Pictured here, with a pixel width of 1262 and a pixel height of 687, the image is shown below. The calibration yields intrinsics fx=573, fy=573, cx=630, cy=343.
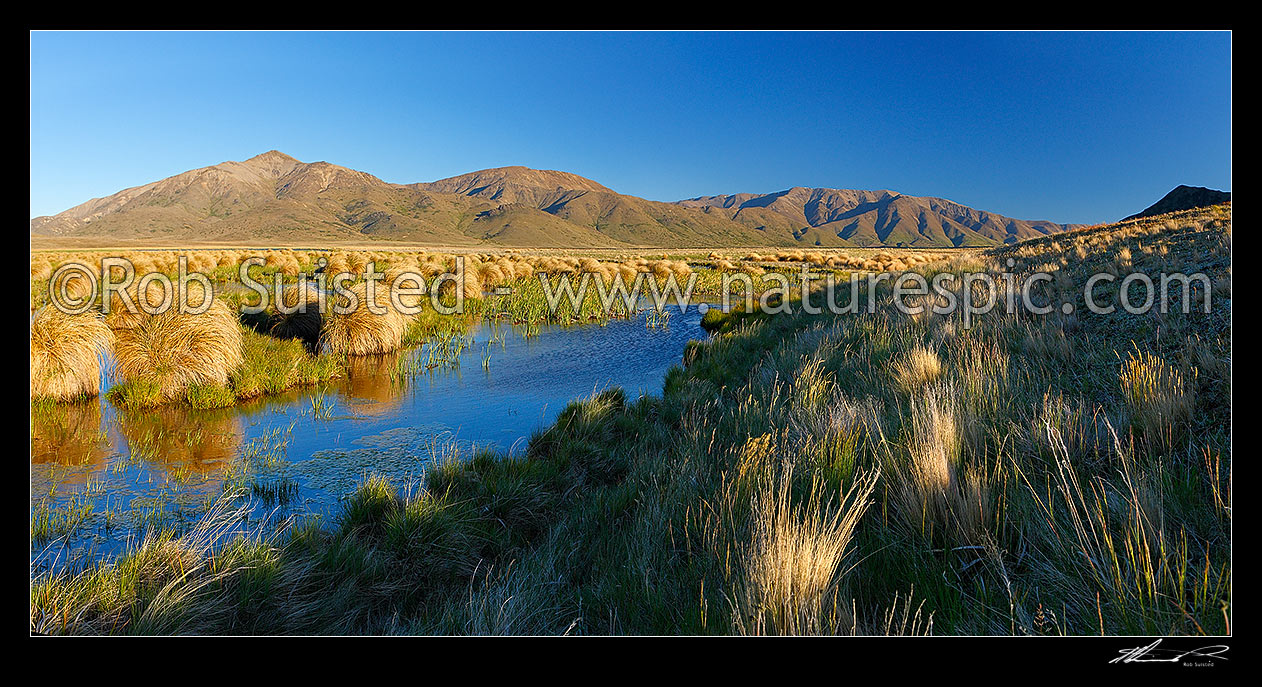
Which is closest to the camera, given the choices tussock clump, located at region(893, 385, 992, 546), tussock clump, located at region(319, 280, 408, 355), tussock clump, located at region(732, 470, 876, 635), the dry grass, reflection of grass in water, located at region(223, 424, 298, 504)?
tussock clump, located at region(732, 470, 876, 635)

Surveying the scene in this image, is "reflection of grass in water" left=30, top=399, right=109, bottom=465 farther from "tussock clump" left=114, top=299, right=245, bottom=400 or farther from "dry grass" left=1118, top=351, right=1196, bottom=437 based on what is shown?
"dry grass" left=1118, top=351, right=1196, bottom=437

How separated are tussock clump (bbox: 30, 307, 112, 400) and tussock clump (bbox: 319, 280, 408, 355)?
138 inches

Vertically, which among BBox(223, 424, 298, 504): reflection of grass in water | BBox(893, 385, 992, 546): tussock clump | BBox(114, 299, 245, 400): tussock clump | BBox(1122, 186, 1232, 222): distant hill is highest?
BBox(1122, 186, 1232, 222): distant hill

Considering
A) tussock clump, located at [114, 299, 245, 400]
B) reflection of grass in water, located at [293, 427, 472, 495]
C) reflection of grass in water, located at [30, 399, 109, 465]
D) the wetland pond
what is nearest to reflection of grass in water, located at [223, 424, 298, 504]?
the wetland pond

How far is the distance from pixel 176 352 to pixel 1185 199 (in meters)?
54.3

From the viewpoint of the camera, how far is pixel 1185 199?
38.6 meters

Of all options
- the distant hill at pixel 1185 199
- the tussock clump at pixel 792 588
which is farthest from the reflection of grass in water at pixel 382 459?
the distant hill at pixel 1185 199

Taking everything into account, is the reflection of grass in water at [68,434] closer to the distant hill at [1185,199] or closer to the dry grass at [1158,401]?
the dry grass at [1158,401]

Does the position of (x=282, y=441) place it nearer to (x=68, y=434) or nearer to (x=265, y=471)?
(x=265, y=471)

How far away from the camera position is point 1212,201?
3578cm

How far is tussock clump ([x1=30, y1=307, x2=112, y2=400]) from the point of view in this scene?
299 inches
